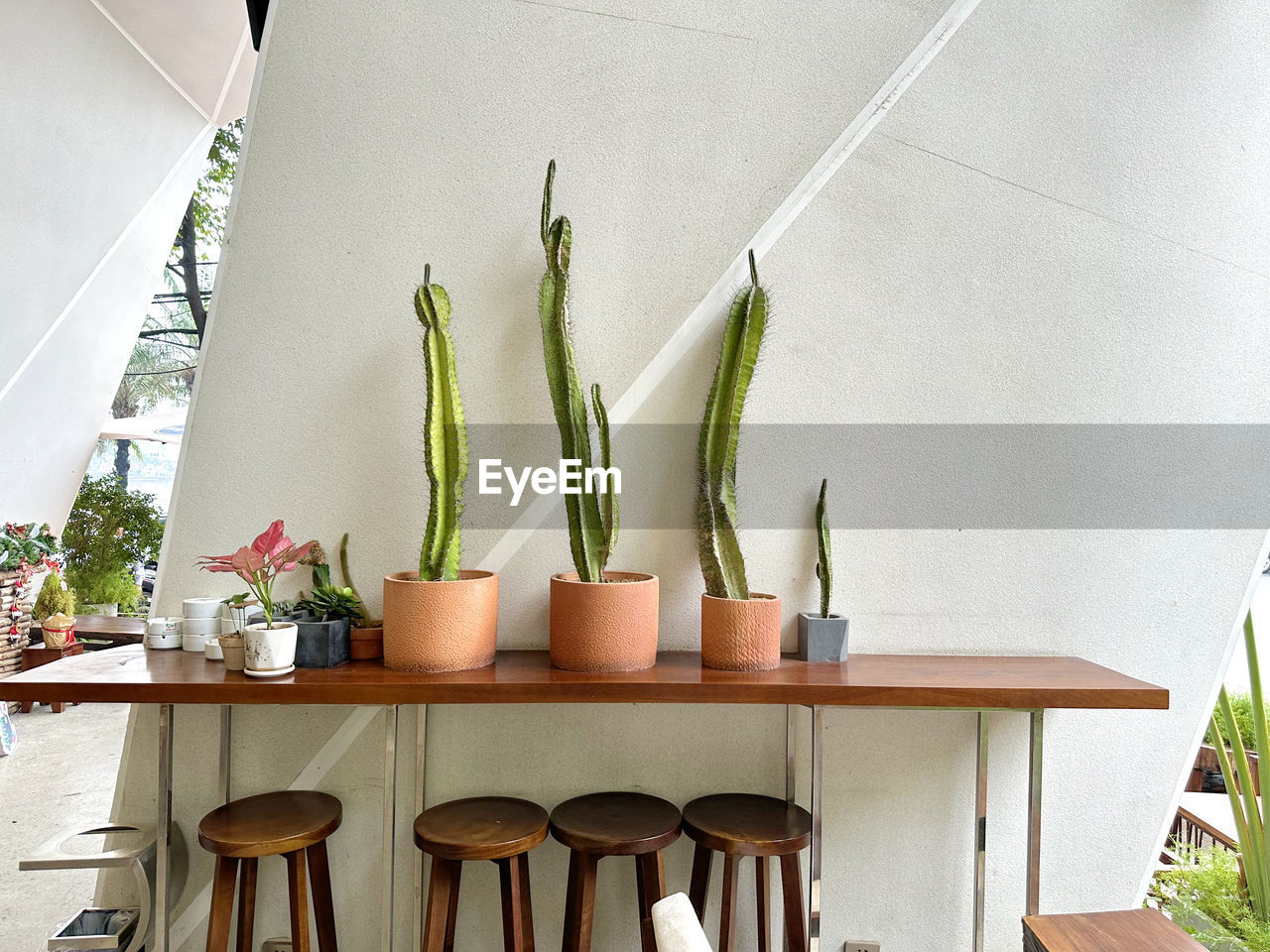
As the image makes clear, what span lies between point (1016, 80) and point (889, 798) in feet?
5.61

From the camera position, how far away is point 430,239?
1.71m

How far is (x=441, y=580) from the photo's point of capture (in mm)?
1471

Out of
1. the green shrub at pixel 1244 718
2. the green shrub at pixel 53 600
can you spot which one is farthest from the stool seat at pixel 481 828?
the green shrub at pixel 53 600

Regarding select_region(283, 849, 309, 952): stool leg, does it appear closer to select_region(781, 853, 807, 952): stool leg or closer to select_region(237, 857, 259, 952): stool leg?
select_region(237, 857, 259, 952): stool leg

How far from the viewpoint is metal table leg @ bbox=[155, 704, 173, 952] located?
5.02 feet

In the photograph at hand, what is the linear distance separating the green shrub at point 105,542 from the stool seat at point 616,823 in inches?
216

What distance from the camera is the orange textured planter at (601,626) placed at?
4.73 feet

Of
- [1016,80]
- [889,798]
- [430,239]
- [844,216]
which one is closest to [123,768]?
[430,239]

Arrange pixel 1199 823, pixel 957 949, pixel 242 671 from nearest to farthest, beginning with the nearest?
pixel 242 671
pixel 957 949
pixel 1199 823

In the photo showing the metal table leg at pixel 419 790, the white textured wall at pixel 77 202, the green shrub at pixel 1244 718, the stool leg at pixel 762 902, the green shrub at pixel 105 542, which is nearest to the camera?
the stool leg at pixel 762 902

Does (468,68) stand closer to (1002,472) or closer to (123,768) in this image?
(1002,472)

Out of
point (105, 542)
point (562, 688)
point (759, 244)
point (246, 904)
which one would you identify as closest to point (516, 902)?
point (562, 688)

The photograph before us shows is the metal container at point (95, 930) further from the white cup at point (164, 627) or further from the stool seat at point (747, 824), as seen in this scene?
the stool seat at point (747, 824)

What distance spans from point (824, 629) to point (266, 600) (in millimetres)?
1139
